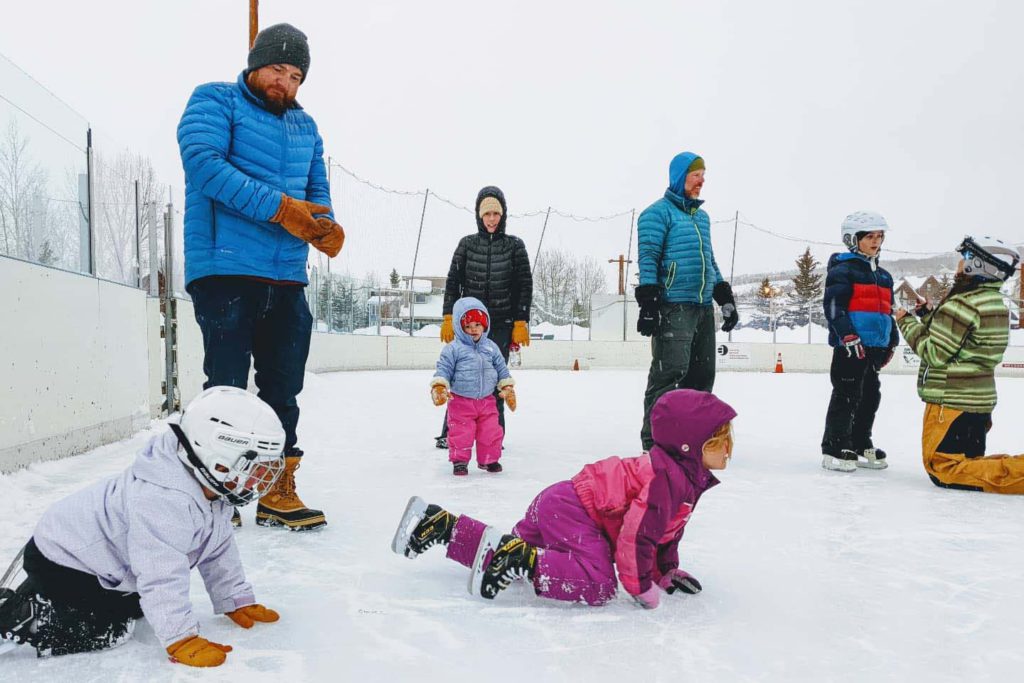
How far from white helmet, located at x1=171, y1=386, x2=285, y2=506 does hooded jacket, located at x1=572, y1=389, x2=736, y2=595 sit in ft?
2.88

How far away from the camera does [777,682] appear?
162 cm

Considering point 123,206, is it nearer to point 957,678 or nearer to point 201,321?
→ point 201,321

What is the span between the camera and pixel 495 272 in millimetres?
4840

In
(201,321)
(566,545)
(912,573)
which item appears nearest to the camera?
(566,545)

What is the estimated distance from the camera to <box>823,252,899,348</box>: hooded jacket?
4.37 metres

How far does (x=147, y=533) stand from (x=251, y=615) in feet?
1.30

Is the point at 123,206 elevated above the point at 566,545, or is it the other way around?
the point at 123,206

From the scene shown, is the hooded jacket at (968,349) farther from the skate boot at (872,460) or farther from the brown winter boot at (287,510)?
the brown winter boot at (287,510)

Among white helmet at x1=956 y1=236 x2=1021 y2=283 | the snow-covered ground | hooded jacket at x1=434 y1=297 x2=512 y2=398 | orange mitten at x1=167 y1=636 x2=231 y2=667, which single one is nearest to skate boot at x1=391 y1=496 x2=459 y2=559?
the snow-covered ground

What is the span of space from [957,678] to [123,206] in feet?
19.1

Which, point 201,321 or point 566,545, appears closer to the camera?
point 566,545

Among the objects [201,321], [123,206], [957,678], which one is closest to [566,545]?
[957,678]

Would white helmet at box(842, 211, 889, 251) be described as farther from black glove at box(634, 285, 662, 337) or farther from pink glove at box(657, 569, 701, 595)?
pink glove at box(657, 569, 701, 595)

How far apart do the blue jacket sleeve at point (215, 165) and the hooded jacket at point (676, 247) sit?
232cm
